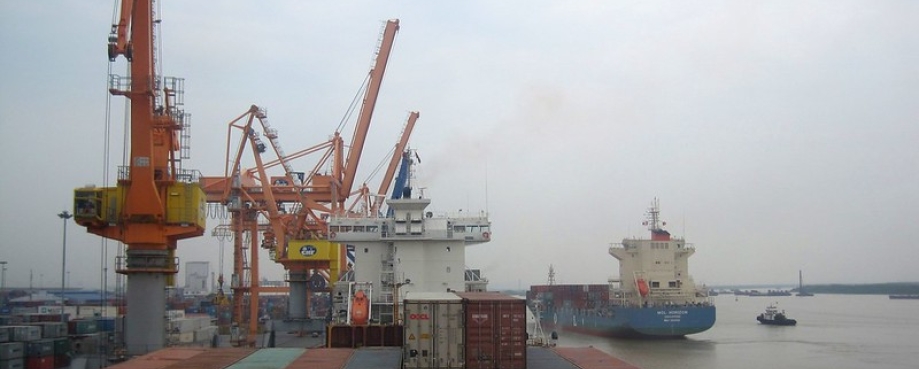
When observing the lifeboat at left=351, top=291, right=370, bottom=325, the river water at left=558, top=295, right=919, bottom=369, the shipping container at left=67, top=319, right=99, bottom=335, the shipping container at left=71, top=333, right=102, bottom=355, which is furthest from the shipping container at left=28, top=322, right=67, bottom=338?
the river water at left=558, top=295, right=919, bottom=369

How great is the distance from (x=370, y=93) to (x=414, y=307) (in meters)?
33.1

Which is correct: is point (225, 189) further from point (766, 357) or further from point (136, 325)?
point (766, 357)

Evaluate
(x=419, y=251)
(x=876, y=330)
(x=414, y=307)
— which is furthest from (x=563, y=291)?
(x=414, y=307)

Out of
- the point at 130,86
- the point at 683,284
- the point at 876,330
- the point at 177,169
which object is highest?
the point at 130,86

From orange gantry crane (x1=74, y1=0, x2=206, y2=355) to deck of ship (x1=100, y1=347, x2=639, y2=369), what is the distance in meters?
2.94

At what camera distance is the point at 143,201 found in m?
24.5

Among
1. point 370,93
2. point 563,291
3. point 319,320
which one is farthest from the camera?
point 563,291

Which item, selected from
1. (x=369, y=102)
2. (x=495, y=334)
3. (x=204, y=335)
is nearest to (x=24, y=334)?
(x=204, y=335)

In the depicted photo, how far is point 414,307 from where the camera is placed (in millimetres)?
17359

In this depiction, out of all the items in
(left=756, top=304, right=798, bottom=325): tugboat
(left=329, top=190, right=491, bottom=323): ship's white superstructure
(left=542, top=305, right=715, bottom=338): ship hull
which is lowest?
(left=756, top=304, right=798, bottom=325): tugboat

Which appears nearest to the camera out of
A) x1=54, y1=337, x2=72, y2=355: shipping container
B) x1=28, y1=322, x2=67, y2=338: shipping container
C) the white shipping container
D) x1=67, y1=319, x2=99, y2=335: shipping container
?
x1=54, y1=337, x2=72, y2=355: shipping container

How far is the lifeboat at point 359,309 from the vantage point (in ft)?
80.7

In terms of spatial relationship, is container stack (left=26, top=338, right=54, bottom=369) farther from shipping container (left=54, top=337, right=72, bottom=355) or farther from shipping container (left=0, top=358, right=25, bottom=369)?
shipping container (left=54, top=337, right=72, bottom=355)

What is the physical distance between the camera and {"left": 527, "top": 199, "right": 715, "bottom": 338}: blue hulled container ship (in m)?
63.5
